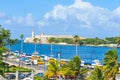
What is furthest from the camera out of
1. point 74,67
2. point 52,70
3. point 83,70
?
point 52,70

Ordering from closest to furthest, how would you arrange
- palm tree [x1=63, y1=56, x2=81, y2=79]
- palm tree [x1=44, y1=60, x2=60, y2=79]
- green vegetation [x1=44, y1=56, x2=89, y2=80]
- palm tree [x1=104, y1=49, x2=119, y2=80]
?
palm tree [x1=104, y1=49, x2=119, y2=80] → palm tree [x1=63, y1=56, x2=81, y2=79] → green vegetation [x1=44, y1=56, x2=89, y2=80] → palm tree [x1=44, y1=60, x2=60, y2=79]

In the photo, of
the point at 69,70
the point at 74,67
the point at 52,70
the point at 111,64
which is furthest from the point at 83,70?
the point at 111,64

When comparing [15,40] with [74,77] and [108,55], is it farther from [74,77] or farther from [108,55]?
[108,55]

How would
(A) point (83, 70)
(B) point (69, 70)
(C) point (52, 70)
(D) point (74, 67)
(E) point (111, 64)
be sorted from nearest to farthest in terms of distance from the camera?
(E) point (111, 64)
(D) point (74, 67)
(B) point (69, 70)
(A) point (83, 70)
(C) point (52, 70)

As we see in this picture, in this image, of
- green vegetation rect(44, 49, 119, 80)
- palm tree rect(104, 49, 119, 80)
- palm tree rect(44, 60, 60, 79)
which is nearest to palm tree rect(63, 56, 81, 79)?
green vegetation rect(44, 49, 119, 80)

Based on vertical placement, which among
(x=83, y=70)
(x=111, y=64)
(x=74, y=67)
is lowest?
(x=83, y=70)

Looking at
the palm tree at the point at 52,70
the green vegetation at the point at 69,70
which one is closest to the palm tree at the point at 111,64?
the green vegetation at the point at 69,70

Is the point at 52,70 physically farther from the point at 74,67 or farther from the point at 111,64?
the point at 111,64

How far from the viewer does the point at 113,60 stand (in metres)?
71.2

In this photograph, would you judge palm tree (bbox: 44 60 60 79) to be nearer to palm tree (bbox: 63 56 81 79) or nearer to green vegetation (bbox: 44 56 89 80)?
green vegetation (bbox: 44 56 89 80)

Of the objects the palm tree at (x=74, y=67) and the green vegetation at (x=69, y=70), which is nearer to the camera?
the palm tree at (x=74, y=67)

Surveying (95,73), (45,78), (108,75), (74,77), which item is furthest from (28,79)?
(95,73)

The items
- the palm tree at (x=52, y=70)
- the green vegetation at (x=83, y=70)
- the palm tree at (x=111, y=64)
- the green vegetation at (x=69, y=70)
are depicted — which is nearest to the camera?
the green vegetation at (x=83, y=70)

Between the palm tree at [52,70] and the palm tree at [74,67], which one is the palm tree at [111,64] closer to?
the palm tree at [74,67]
